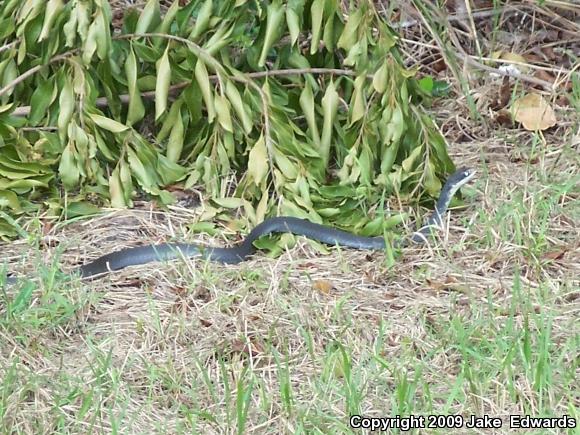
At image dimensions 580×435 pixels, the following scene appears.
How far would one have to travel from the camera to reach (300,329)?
363 centimetres

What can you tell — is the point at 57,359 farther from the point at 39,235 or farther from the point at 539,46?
the point at 539,46

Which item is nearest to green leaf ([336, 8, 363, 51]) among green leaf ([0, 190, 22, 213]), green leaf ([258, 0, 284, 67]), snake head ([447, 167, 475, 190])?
Result: green leaf ([258, 0, 284, 67])

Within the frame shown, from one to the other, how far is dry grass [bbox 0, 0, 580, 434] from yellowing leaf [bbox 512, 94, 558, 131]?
505 mm

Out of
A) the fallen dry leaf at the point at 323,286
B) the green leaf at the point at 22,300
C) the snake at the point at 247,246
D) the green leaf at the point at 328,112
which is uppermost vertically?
the green leaf at the point at 328,112

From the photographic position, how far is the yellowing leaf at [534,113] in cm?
514

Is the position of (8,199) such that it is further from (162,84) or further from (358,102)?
(358,102)

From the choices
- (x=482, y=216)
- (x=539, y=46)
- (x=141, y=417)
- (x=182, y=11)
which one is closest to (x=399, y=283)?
(x=482, y=216)

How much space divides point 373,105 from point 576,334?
1.49 metres

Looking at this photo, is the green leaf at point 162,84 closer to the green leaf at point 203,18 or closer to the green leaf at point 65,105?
the green leaf at point 203,18

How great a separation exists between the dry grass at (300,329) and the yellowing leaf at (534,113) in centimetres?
51

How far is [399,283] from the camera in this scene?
4.03m

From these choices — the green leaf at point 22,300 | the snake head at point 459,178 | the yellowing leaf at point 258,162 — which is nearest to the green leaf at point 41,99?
the yellowing leaf at point 258,162

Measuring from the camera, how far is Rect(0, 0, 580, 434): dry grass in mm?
3221

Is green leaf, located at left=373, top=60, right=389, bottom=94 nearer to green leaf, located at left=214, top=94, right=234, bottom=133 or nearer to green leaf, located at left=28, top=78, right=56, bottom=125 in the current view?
green leaf, located at left=214, top=94, right=234, bottom=133
